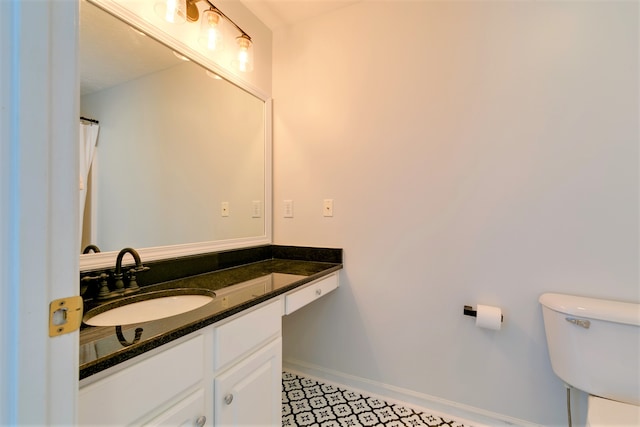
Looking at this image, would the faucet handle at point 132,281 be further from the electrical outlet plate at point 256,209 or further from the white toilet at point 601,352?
the white toilet at point 601,352

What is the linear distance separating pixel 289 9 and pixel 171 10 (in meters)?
0.82

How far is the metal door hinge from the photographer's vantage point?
0.44 metres

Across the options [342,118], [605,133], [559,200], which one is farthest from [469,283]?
[342,118]

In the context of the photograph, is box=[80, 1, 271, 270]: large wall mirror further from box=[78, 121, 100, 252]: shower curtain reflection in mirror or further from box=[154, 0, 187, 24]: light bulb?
box=[154, 0, 187, 24]: light bulb

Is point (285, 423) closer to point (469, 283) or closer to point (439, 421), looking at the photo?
point (439, 421)

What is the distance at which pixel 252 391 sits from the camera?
108 centimetres

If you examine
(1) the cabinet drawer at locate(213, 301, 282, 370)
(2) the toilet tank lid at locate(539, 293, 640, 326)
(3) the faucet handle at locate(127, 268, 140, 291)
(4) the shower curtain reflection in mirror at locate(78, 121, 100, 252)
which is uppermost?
(4) the shower curtain reflection in mirror at locate(78, 121, 100, 252)

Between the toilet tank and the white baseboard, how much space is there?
45 cm

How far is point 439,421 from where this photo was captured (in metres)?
1.52

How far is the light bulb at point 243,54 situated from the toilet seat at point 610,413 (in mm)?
2153

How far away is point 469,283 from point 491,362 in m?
0.41

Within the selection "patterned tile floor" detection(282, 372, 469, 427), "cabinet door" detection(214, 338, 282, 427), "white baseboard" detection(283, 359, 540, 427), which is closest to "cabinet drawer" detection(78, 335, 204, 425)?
"cabinet door" detection(214, 338, 282, 427)

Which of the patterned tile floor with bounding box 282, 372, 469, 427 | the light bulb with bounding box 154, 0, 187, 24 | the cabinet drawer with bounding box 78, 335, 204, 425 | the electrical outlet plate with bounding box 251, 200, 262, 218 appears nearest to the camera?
the cabinet drawer with bounding box 78, 335, 204, 425

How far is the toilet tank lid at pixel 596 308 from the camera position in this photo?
1.08 meters
